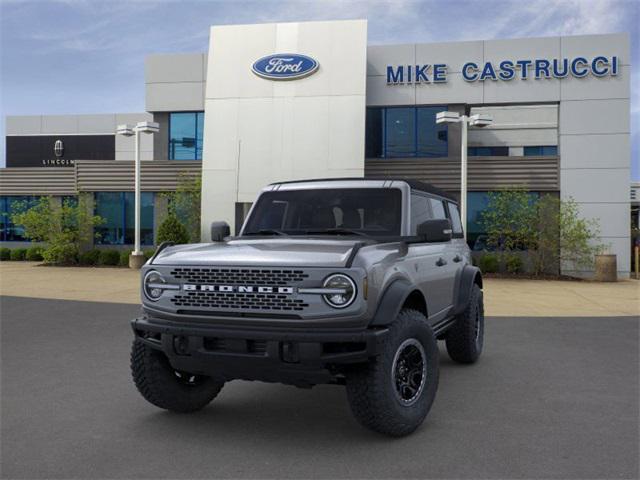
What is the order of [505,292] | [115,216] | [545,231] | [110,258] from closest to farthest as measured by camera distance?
[505,292] → [545,231] → [110,258] → [115,216]

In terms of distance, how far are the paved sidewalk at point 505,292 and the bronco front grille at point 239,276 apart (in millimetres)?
7844

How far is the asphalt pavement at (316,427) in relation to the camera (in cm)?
361

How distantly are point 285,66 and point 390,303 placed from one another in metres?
18.2

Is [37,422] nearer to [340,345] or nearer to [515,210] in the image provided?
[340,345]

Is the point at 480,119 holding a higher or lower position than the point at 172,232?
higher

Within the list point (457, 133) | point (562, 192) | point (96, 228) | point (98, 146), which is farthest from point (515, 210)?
point (98, 146)

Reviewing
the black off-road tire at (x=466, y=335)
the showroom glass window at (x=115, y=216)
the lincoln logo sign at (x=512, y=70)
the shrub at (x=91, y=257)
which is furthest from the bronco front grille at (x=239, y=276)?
the showroom glass window at (x=115, y=216)

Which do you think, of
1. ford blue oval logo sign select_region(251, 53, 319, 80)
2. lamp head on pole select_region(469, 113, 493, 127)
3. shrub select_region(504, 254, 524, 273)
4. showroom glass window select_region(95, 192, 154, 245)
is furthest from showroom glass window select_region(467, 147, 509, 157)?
showroom glass window select_region(95, 192, 154, 245)

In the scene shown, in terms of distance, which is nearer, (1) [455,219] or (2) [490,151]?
(1) [455,219]

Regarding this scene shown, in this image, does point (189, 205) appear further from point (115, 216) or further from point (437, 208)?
point (437, 208)

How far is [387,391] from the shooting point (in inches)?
151

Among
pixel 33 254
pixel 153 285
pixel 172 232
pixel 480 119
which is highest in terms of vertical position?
pixel 480 119

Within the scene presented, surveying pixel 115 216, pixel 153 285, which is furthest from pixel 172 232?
pixel 153 285

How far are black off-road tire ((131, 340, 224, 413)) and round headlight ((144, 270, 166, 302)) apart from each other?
17.2 inches
